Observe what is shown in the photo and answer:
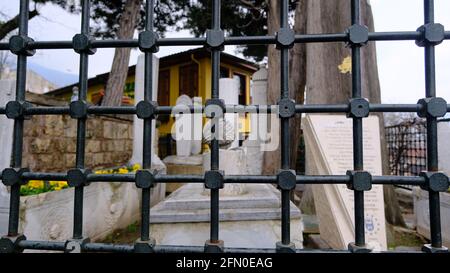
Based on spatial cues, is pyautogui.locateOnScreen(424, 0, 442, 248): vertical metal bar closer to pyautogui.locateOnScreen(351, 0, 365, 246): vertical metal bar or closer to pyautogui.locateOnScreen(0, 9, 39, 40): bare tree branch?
pyautogui.locateOnScreen(351, 0, 365, 246): vertical metal bar

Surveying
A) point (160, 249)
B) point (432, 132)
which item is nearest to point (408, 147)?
point (432, 132)

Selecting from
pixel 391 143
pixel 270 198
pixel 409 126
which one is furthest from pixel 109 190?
pixel 391 143

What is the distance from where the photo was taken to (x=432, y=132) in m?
0.77

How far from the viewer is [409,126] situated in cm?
500

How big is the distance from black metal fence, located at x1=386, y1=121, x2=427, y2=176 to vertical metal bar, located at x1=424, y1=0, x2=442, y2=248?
174 inches

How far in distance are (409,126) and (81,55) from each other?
19.4 feet

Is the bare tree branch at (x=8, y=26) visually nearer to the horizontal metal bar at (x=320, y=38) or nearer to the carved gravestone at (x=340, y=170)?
the carved gravestone at (x=340, y=170)

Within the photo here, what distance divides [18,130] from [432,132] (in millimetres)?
1378

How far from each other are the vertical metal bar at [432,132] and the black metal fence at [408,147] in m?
4.41

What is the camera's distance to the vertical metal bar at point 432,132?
29.8 inches

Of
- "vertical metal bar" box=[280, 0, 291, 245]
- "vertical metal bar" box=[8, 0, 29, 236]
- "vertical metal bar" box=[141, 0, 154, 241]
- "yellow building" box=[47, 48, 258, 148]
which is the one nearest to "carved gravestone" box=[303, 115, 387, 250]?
"vertical metal bar" box=[280, 0, 291, 245]

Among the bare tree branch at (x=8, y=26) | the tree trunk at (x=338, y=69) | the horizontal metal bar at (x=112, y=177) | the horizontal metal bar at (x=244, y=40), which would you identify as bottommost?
the horizontal metal bar at (x=112, y=177)

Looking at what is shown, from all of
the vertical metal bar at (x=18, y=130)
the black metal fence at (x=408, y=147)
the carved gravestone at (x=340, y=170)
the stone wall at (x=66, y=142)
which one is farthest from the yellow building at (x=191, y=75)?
the vertical metal bar at (x=18, y=130)
